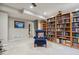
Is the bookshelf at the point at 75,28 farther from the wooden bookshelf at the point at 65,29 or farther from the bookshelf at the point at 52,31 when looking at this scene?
the bookshelf at the point at 52,31

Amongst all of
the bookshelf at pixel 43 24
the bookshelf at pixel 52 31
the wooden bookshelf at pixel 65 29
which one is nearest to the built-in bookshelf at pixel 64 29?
the wooden bookshelf at pixel 65 29

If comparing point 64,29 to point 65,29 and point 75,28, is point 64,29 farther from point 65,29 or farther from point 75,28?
point 75,28

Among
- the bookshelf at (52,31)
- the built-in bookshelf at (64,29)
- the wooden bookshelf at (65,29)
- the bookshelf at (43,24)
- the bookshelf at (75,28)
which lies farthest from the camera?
the built-in bookshelf at (64,29)

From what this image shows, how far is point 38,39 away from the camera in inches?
172

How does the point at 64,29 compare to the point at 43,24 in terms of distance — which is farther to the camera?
the point at 64,29

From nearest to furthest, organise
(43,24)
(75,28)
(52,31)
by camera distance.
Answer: (43,24)
(75,28)
(52,31)

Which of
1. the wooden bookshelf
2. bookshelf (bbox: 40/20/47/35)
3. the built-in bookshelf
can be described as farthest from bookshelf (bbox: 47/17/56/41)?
bookshelf (bbox: 40/20/47/35)

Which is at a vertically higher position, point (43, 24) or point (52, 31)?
point (43, 24)

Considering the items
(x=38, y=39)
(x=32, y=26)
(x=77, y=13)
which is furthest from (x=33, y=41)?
(x=77, y=13)

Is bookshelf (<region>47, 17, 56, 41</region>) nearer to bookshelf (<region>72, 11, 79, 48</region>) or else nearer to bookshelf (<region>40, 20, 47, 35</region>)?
bookshelf (<region>40, 20, 47, 35</region>)

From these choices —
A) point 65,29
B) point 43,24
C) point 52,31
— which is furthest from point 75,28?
point 43,24

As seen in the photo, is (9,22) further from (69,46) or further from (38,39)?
Result: (69,46)

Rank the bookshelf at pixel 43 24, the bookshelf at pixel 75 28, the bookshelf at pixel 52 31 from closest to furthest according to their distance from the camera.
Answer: the bookshelf at pixel 43 24, the bookshelf at pixel 75 28, the bookshelf at pixel 52 31
